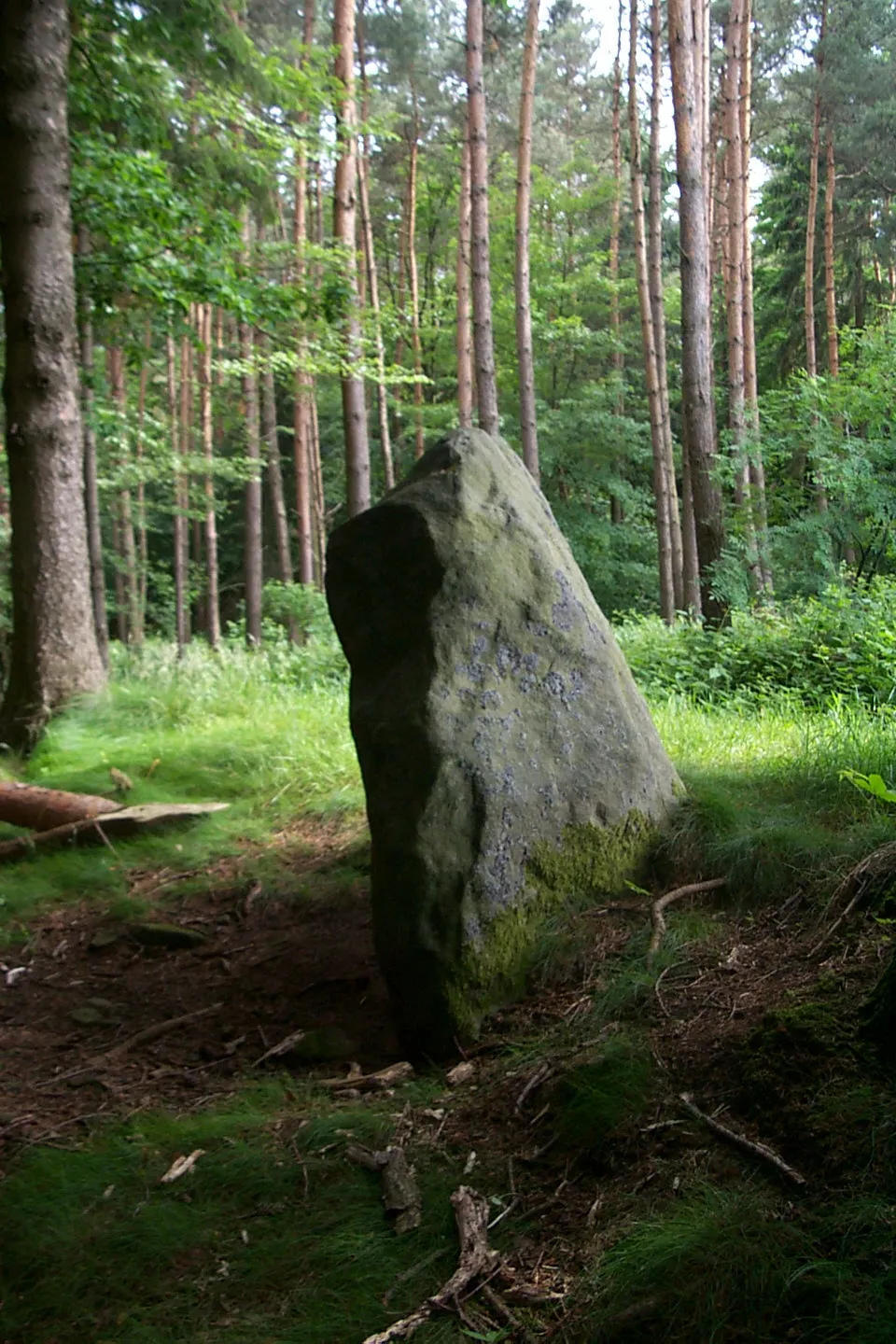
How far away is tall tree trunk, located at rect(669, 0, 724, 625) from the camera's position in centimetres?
1121

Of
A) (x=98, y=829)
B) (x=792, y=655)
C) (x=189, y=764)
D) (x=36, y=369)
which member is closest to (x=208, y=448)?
(x=36, y=369)

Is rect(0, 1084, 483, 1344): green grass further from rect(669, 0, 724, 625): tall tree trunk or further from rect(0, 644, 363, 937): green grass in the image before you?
rect(669, 0, 724, 625): tall tree trunk

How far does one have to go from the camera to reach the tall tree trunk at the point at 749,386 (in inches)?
453

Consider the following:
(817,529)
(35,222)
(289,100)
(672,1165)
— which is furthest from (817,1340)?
(289,100)

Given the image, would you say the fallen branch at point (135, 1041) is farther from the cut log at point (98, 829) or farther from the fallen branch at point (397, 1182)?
the cut log at point (98, 829)

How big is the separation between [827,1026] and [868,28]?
23.0 meters

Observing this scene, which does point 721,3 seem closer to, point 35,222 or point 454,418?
point 454,418

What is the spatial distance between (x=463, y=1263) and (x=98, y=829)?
4396 millimetres

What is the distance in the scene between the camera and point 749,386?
18453mm

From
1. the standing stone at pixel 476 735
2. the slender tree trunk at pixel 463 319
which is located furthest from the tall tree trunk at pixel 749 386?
the standing stone at pixel 476 735

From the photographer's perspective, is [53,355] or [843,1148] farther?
[53,355]

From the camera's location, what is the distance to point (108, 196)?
28.5ft

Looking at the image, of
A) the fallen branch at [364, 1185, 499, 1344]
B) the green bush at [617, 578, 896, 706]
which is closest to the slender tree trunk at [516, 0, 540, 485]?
the green bush at [617, 578, 896, 706]

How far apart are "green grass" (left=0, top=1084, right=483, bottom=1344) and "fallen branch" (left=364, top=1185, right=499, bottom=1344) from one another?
1.4 inches
